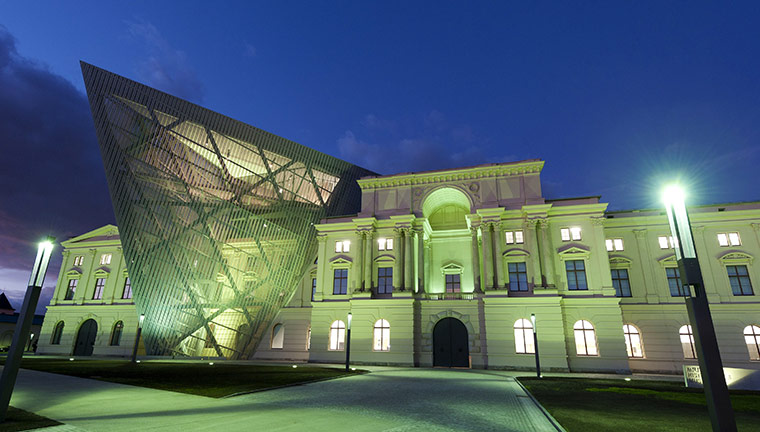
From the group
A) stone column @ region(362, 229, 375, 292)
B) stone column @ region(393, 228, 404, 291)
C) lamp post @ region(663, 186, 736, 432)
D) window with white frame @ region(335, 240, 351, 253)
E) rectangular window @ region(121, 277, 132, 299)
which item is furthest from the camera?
rectangular window @ region(121, 277, 132, 299)

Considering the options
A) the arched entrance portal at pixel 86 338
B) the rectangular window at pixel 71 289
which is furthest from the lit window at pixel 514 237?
the rectangular window at pixel 71 289

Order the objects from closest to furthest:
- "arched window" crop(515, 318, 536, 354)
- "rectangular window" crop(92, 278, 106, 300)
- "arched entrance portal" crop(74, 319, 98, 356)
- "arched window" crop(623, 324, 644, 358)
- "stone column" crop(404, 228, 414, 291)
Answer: "arched window" crop(515, 318, 536, 354)
"arched window" crop(623, 324, 644, 358)
"stone column" crop(404, 228, 414, 291)
"arched entrance portal" crop(74, 319, 98, 356)
"rectangular window" crop(92, 278, 106, 300)

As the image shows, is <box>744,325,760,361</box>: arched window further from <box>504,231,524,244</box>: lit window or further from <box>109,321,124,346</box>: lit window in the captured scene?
<box>109,321,124,346</box>: lit window

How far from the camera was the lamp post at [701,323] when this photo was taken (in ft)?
19.0

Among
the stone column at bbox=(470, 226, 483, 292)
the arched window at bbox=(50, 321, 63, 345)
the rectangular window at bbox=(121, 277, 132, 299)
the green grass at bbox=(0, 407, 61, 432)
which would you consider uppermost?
the stone column at bbox=(470, 226, 483, 292)

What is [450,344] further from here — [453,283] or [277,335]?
[277,335]

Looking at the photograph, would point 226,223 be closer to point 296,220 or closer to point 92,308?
point 296,220

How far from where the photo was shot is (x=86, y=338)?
47750 millimetres

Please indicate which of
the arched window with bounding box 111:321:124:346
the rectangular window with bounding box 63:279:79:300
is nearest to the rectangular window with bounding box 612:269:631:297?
the arched window with bounding box 111:321:124:346

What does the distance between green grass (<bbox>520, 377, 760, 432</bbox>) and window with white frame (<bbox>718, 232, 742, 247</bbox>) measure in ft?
76.0

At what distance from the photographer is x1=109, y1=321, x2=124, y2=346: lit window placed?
1831 inches

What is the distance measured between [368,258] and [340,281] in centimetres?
389

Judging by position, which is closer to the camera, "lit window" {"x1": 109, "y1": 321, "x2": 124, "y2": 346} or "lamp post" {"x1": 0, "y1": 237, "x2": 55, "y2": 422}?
"lamp post" {"x1": 0, "y1": 237, "x2": 55, "y2": 422}

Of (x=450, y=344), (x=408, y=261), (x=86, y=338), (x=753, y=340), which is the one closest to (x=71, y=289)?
(x=86, y=338)
